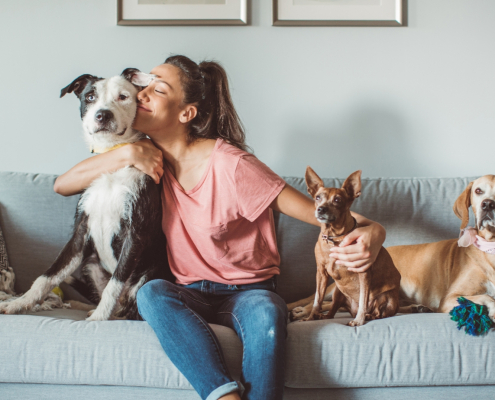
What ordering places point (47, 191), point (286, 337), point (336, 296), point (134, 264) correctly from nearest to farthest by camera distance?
1. point (286, 337)
2. point (134, 264)
3. point (336, 296)
4. point (47, 191)

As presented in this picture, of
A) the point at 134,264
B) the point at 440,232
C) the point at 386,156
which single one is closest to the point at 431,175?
the point at 386,156

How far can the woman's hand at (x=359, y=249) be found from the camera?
1.42 metres

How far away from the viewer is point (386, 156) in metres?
2.38

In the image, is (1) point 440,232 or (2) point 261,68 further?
(2) point 261,68

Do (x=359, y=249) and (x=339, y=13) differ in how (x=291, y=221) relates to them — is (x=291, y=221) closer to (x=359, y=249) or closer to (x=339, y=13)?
(x=359, y=249)

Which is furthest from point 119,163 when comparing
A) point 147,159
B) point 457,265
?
point 457,265

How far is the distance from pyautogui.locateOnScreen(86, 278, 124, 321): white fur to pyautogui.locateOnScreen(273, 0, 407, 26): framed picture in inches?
A: 64.2

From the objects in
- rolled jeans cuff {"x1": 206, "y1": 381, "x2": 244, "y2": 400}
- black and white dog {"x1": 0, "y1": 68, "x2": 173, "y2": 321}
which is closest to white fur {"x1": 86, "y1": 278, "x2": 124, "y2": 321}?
black and white dog {"x1": 0, "y1": 68, "x2": 173, "y2": 321}

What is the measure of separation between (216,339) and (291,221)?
885 millimetres

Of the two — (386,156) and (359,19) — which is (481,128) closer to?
(386,156)

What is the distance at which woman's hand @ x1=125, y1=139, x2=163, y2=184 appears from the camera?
1.54 metres

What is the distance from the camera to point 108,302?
1439 millimetres

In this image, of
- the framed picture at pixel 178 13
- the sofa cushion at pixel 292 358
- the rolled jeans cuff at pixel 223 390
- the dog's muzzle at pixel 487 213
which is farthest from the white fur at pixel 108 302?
the framed picture at pixel 178 13

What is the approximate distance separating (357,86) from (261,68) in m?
0.55
